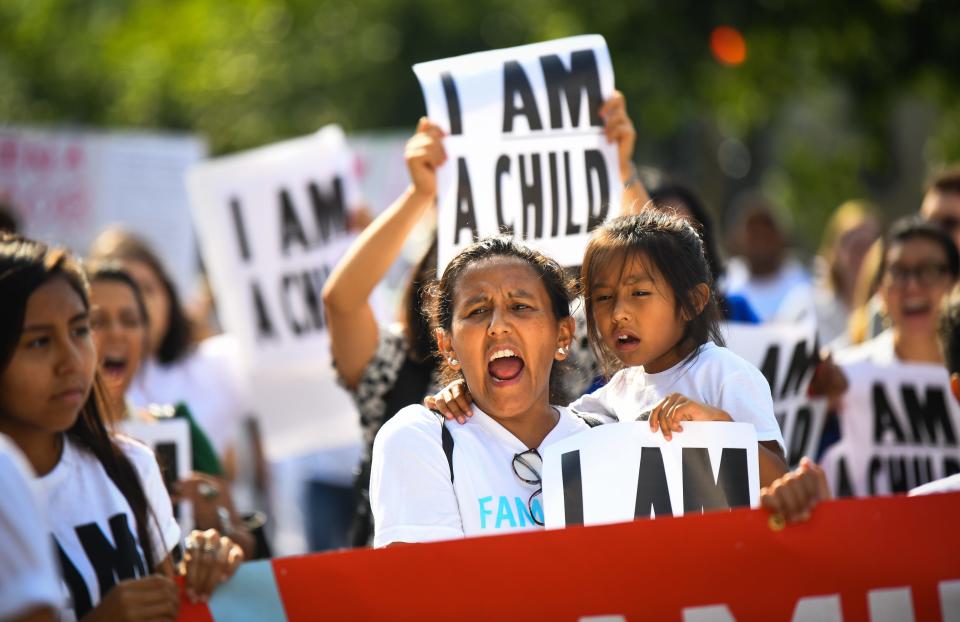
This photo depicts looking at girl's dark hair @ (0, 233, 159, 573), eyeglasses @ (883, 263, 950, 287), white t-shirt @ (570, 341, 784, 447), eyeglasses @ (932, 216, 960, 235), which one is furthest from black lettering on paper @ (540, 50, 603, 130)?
eyeglasses @ (932, 216, 960, 235)

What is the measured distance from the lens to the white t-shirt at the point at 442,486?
124 inches

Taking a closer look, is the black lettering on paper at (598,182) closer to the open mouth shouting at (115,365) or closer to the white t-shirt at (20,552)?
the open mouth shouting at (115,365)

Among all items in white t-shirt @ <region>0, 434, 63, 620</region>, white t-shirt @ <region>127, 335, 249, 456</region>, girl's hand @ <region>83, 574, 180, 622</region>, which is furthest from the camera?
white t-shirt @ <region>127, 335, 249, 456</region>

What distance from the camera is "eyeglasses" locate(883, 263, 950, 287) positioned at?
5.28 metres

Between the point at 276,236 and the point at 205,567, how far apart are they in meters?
3.56

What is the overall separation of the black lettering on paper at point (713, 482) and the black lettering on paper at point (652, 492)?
0.04 m

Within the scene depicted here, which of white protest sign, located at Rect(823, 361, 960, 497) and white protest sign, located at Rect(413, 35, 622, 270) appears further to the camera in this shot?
white protest sign, located at Rect(823, 361, 960, 497)

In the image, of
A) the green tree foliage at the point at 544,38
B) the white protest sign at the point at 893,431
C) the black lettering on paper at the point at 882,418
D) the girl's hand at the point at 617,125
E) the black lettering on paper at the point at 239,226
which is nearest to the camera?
the girl's hand at the point at 617,125

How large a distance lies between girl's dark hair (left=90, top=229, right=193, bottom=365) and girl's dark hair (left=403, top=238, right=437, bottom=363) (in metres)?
2.07

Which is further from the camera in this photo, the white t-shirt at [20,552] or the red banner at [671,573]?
the red banner at [671,573]

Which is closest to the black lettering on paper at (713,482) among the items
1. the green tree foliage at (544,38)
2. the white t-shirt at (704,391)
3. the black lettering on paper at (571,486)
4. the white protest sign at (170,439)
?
the white t-shirt at (704,391)

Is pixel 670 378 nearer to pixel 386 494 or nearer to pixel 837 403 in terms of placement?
pixel 386 494

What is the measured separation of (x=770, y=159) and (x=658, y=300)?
20.3 meters

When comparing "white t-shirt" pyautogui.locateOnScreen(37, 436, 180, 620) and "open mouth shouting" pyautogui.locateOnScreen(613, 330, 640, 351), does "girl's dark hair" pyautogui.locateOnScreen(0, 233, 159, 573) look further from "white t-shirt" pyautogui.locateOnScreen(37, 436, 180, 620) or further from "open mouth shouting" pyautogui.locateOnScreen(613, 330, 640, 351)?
"open mouth shouting" pyautogui.locateOnScreen(613, 330, 640, 351)
